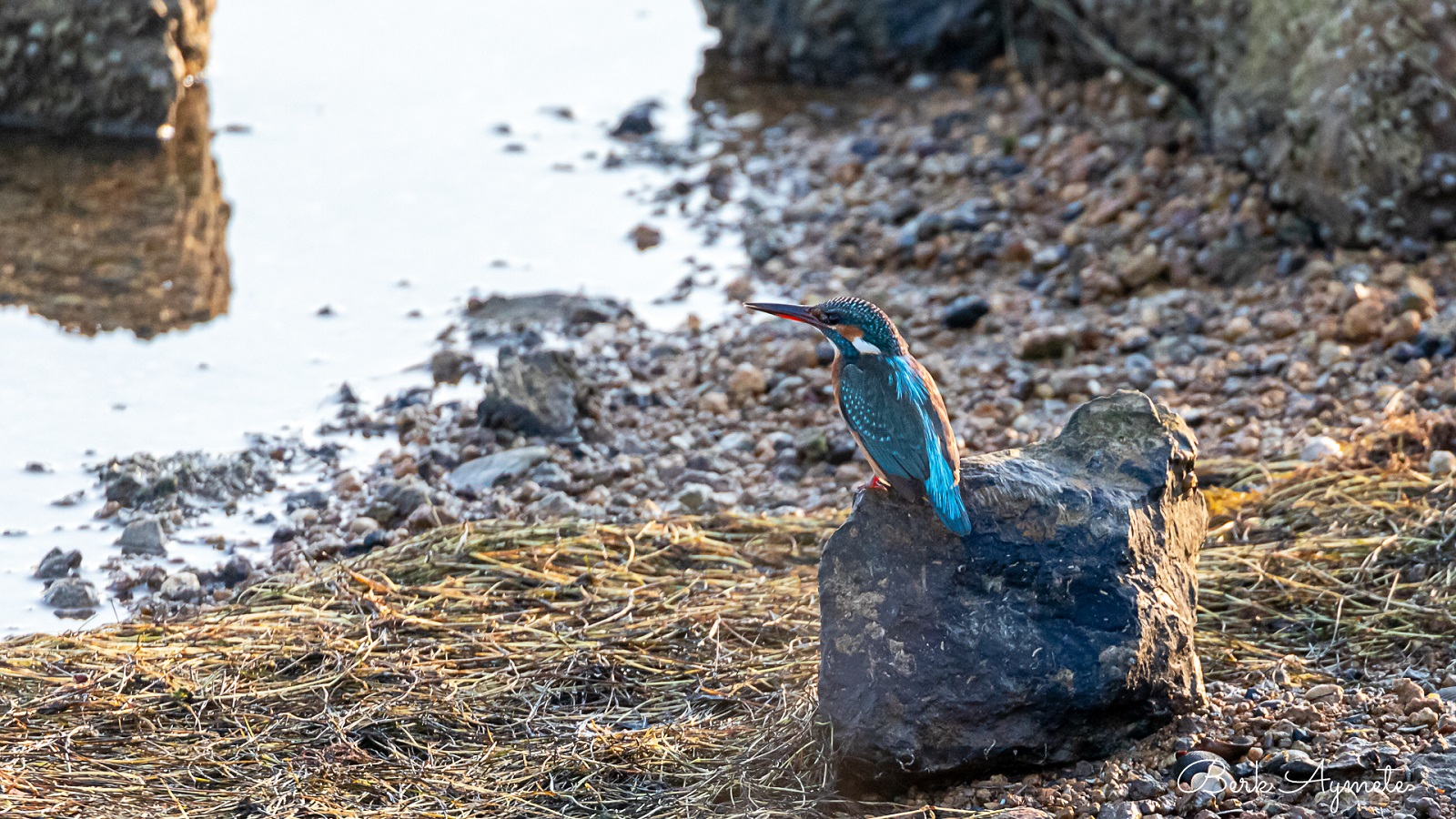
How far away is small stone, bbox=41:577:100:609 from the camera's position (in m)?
4.64

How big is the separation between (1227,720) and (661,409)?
3.00m

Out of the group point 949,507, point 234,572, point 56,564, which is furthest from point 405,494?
point 949,507

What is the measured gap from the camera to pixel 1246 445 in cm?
510

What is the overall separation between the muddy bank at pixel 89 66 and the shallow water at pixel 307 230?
0.24 metres

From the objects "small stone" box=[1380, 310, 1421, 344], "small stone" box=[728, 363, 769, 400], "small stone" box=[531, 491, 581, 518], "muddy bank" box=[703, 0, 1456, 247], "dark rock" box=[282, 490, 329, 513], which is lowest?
"dark rock" box=[282, 490, 329, 513]

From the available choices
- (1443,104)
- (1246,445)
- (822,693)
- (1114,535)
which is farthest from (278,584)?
(1443,104)

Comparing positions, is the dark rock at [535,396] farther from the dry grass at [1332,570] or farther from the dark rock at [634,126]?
the dark rock at [634,126]

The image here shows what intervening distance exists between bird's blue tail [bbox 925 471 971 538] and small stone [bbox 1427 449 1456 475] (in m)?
2.13

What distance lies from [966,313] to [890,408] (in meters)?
2.87

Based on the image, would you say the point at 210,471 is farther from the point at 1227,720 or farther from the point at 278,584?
the point at 1227,720

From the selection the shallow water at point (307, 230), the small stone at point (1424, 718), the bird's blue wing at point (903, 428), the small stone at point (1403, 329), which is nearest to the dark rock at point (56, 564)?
the shallow water at point (307, 230)

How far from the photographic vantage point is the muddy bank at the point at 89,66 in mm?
8273

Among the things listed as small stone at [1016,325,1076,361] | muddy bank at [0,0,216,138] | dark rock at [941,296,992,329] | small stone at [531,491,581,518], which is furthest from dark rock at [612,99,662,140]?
small stone at [531,491,581,518]

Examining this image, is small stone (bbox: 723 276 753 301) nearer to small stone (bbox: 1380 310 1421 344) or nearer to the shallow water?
the shallow water
